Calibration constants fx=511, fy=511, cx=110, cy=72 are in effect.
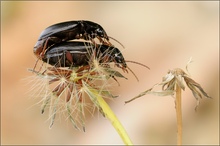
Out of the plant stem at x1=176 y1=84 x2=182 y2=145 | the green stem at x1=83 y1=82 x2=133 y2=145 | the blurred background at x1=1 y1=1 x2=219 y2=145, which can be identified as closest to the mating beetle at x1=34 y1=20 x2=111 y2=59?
the green stem at x1=83 y1=82 x2=133 y2=145

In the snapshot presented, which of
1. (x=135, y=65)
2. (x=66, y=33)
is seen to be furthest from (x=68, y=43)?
(x=135, y=65)

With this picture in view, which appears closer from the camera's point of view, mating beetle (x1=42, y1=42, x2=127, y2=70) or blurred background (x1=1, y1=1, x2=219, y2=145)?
mating beetle (x1=42, y1=42, x2=127, y2=70)

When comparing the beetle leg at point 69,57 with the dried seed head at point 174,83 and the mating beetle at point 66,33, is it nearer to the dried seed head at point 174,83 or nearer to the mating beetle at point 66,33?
the mating beetle at point 66,33

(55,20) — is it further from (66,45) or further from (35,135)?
(66,45)

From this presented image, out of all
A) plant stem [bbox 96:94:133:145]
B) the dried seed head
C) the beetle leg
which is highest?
the beetle leg

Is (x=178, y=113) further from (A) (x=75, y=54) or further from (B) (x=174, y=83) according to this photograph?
(A) (x=75, y=54)

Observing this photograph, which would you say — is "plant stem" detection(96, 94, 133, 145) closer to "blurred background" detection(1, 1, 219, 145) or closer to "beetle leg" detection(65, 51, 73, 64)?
"beetle leg" detection(65, 51, 73, 64)
